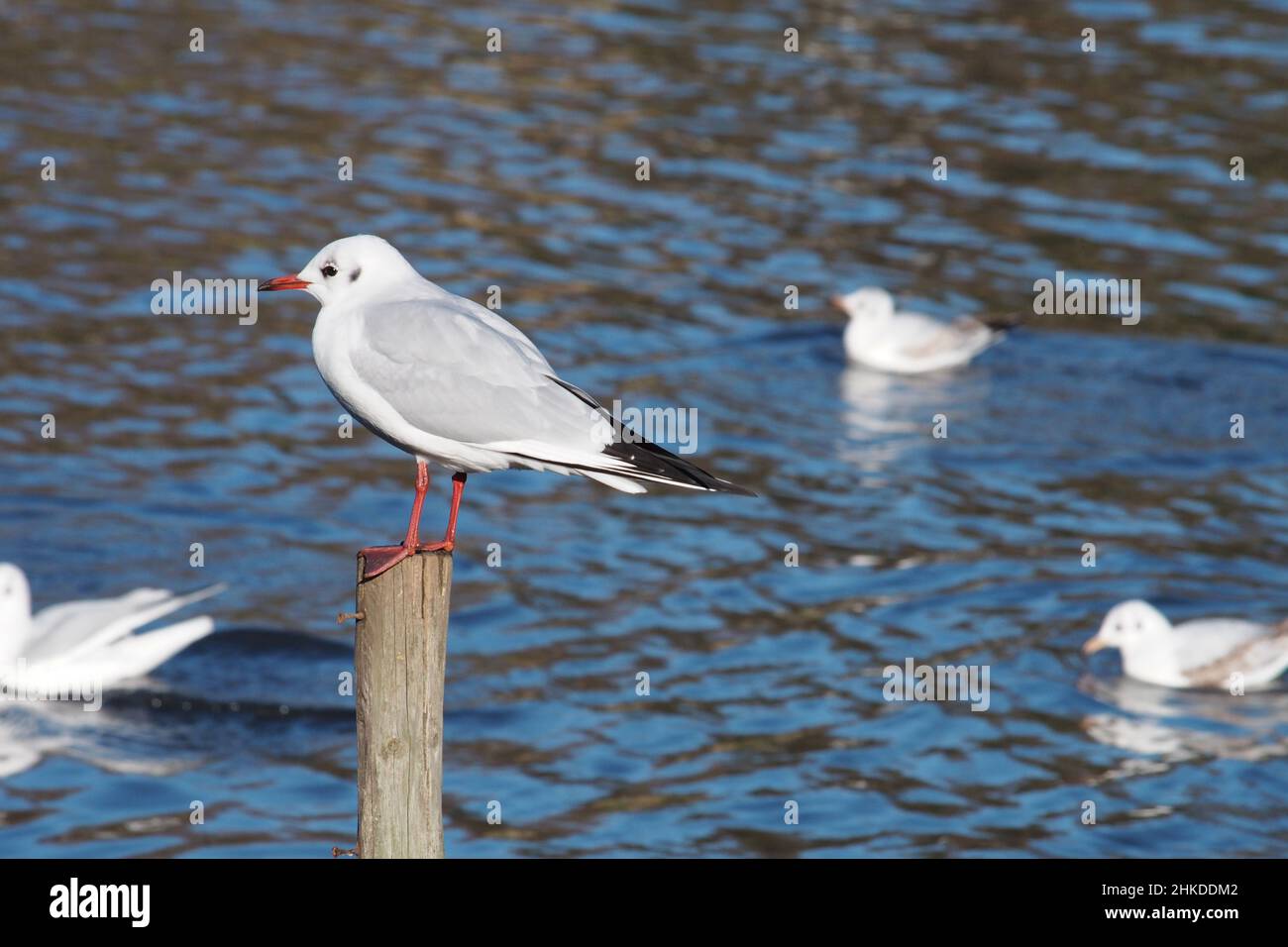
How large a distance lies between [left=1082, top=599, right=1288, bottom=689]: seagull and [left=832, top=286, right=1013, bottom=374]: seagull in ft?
15.6

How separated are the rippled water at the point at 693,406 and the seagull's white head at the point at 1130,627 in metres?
0.35

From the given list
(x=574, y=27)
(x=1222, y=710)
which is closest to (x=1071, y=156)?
(x=574, y=27)

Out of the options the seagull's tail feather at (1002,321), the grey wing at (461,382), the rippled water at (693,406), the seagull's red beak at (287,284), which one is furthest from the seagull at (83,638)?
the seagull's tail feather at (1002,321)

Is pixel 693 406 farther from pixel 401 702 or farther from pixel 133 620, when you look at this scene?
pixel 401 702

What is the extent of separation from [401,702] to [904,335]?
10564mm

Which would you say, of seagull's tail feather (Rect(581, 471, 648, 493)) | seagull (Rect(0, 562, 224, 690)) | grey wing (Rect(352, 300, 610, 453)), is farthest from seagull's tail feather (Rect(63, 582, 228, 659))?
seagull's tail feather (Rect(581, 471, 648, 493))

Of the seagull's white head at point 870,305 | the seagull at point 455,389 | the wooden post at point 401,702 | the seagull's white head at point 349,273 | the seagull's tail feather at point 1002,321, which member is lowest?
the wooden post at point 401,702

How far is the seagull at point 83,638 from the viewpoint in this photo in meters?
11.5

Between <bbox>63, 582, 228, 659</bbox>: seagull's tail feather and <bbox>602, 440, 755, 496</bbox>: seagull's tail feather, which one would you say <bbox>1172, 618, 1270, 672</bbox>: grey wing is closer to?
<bbox>63, 582, 228, 659</bbox>: seagull's tail feather

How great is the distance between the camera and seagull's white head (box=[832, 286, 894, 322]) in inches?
646

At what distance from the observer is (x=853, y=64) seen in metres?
23.6

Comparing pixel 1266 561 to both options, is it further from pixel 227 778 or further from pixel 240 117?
pixel 240 117

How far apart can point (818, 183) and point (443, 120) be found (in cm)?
399

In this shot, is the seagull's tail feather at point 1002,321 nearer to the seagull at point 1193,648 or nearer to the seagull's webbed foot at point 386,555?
the seagull at point 1193,648
